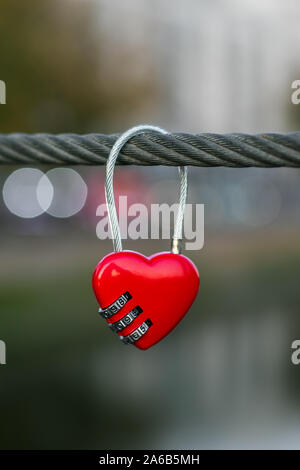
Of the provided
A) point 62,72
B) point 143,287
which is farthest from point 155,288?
point 62,72

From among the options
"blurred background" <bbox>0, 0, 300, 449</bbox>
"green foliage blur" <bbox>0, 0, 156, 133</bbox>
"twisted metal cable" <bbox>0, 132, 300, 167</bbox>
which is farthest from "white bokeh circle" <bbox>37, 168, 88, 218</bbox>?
"twisted metal cable" <bbox>0, 132, 300, 167</bbox>

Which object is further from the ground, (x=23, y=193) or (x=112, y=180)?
(x=23, y=193)

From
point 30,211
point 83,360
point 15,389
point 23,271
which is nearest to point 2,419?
point 15,389

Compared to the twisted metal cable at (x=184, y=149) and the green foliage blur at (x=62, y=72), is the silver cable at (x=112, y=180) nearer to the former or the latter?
the twisted metal cable at (x=184, y=149)

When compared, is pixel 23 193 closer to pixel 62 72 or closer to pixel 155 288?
pixel 62 72

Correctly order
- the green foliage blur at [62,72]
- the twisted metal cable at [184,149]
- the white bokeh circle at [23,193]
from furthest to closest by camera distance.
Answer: the white bokeh circle at [23,193] < the green foliage blur at [62,72] < the twisted metal cable at [184,149]

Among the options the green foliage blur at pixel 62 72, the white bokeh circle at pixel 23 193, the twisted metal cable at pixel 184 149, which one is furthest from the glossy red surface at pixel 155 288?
the white bokeh circle at pixel 23 193
